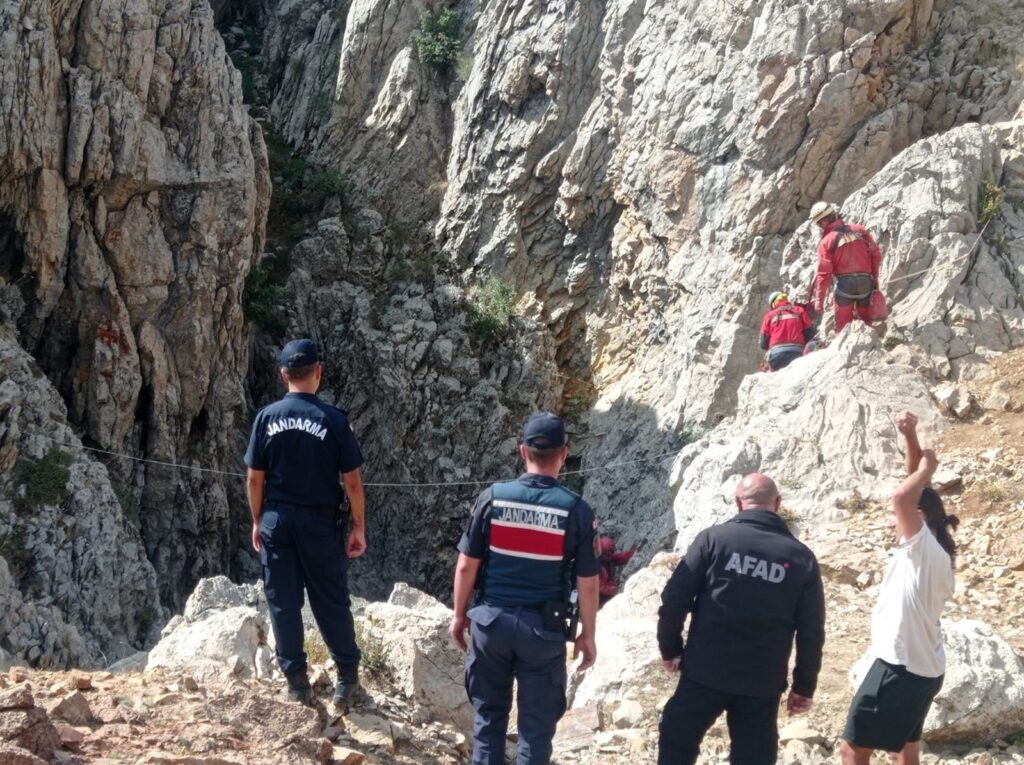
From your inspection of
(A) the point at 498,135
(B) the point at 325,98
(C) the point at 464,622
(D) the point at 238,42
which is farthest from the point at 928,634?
(D) the point at 238,42

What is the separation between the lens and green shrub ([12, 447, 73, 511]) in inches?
551

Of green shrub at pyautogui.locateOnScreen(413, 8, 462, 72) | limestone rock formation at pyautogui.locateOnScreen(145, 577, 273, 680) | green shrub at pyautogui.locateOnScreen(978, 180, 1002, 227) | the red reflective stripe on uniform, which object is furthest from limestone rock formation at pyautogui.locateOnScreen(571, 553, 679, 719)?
green shrub at pyautogui.locateOnScreen(413, 8, 462, 72)

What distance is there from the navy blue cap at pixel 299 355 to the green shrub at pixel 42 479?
34.0 ft

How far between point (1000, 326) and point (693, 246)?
22.9ft

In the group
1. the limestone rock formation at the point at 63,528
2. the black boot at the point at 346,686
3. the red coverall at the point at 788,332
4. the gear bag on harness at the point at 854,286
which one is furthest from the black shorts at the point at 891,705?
the limestone rock formation at the point at 63,528

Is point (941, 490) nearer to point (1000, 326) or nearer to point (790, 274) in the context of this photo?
point (1000, 326)

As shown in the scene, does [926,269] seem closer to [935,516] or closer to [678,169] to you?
[678,169]

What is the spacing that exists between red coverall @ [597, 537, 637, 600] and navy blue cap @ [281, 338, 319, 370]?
7.43 meters

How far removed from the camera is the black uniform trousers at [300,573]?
201 inches

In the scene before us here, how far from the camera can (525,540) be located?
4398 mm

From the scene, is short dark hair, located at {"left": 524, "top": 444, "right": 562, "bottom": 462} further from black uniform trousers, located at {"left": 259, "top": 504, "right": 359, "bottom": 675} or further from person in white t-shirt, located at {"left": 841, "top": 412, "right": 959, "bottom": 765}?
person in white t-shirt, located at {"left": 841, "top": 412, "right": 959, "bottom": 765}

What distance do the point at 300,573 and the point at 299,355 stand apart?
110cm

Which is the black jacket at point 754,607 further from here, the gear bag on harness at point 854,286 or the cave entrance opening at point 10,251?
the cave entrance opening at point 10,251

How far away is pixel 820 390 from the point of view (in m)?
10.7
